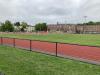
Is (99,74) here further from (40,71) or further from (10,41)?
(10,41)

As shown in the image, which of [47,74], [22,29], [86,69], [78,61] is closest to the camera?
[47,74]

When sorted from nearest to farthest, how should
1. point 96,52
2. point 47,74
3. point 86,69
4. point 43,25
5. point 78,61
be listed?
1. point 47,74
2. point 86,69
3. point 78,61
4. point 96,52
5. point 43,25

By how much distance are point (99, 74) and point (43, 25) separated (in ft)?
571

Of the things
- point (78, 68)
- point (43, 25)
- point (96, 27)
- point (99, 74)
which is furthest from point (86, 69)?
point (96, 27)

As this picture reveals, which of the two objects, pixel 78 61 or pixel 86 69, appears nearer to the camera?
pixel 86 69

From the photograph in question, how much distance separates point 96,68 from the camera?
12.2 metres

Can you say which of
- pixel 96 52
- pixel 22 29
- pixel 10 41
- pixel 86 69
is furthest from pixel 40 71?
pixel 22 29

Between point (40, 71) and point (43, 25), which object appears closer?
point (40, 71)

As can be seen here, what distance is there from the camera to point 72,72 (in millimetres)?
11133

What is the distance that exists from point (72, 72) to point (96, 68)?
1.75 metres

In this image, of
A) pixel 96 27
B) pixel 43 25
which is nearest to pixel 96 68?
pixel 43 25

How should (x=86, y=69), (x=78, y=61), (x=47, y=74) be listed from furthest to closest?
(x=78, y=61) → (x=86, y=69) → (x=47, y=74)

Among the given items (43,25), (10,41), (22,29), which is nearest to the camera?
(10,41)

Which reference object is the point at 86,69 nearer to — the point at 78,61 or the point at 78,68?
the point at 78,68
